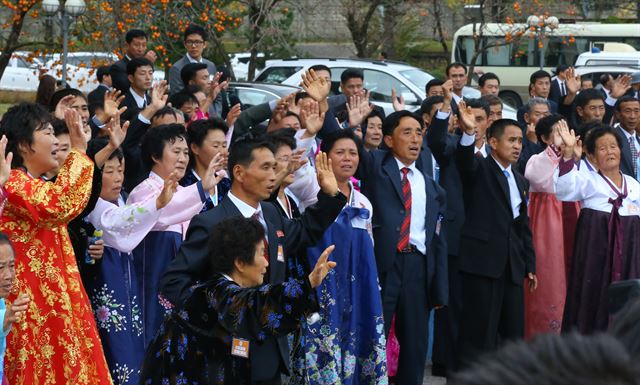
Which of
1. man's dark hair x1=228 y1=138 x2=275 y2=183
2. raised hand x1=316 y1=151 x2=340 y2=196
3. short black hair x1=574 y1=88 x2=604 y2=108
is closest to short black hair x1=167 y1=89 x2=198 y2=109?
man's dark hair x1=228 y1=138 x2=275 y2=183

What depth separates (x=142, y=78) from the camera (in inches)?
351

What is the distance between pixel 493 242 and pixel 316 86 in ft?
5.06

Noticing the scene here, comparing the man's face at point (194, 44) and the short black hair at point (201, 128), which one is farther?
the man's face at point (194, 44)

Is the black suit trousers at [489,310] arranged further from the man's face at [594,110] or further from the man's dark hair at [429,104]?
the man's face at [594,110]

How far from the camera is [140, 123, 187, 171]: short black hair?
20.3 ft

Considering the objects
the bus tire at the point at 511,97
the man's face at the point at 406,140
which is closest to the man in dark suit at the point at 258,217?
the man's face at the point at 406,140

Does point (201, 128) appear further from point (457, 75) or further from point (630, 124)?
point (457, 75)

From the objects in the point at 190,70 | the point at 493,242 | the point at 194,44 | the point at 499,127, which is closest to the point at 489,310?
the point at 493,242

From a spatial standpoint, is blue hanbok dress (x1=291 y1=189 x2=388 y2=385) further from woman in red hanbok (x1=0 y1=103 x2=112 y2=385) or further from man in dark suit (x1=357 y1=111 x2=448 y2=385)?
woman in red hanbok (x1=0 y1=103 x2=112 y2=385)

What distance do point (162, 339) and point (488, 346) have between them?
3.39m

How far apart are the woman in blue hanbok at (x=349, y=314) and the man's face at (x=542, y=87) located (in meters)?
6.09

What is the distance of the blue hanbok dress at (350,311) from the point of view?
6141 millimetres

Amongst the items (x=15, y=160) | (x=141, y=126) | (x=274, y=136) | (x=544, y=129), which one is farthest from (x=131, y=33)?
(x=15, y=160)

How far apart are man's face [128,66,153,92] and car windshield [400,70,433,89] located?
351 inches
